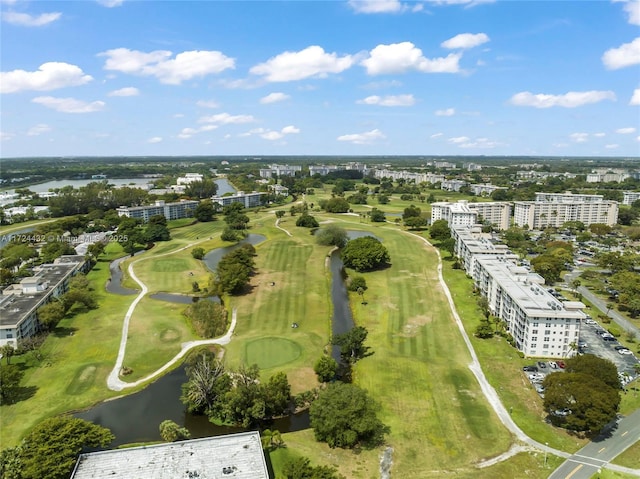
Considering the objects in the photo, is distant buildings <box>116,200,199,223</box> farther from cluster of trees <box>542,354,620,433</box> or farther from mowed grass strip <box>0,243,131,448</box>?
cluster of trees <box>542,354,620,433</box>

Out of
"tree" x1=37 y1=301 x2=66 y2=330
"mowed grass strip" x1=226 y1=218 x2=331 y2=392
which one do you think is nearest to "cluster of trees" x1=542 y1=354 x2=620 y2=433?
"mowed grass strip" x1=226 y1=218 x2=331 y2=392

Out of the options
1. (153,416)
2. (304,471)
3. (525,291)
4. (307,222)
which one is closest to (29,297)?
(153,416)

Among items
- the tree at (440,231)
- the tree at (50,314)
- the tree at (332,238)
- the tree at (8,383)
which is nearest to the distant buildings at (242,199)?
the tree at (332,238)

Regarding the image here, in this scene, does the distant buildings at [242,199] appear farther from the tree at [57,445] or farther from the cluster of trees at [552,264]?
the tree at [57,445]

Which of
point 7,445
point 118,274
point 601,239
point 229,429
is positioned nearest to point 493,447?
point 229,429

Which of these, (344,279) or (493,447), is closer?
(493,447)

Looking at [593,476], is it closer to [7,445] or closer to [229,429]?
[229,429]
